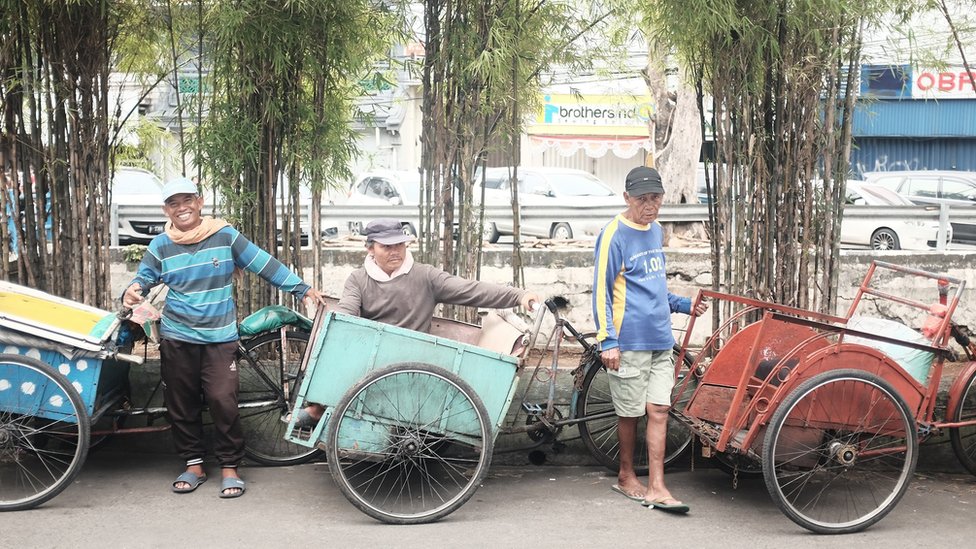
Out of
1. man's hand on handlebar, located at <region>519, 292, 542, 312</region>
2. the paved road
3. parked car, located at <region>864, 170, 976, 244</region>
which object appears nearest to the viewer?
the paved road

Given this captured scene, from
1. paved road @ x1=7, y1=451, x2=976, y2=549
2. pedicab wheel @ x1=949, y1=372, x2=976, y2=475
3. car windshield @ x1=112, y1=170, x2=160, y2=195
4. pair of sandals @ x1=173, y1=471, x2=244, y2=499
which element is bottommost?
paved road @ x1=7, y1=451, x2=976, y2=549

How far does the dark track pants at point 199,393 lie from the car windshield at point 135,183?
427 inches

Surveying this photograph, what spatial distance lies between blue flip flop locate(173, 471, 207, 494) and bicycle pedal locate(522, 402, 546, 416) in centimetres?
160

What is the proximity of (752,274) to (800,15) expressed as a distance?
1380 mm

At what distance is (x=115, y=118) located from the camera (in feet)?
18.4

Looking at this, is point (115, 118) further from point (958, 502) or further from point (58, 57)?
point (958, 502)

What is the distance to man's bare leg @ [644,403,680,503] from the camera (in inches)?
180

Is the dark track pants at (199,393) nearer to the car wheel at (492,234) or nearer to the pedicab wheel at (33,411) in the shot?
the pedicab wheel at (33,411)

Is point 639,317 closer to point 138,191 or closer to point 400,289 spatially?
point 400,289

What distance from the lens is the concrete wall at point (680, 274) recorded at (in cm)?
832

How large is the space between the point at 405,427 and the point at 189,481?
1.14 metres

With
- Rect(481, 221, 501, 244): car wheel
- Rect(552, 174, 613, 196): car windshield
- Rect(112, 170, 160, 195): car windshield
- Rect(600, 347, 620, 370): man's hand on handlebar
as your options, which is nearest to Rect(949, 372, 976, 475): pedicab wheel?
Rect(600, 347, 620, 370): man's hand on handlebar

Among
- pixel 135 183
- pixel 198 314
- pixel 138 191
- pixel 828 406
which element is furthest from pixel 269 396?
pixel 135 183

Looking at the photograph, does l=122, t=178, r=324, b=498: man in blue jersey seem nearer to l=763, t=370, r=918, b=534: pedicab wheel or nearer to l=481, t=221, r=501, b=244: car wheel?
l=763, t=370, r=918, b=534: pedicab wheel
